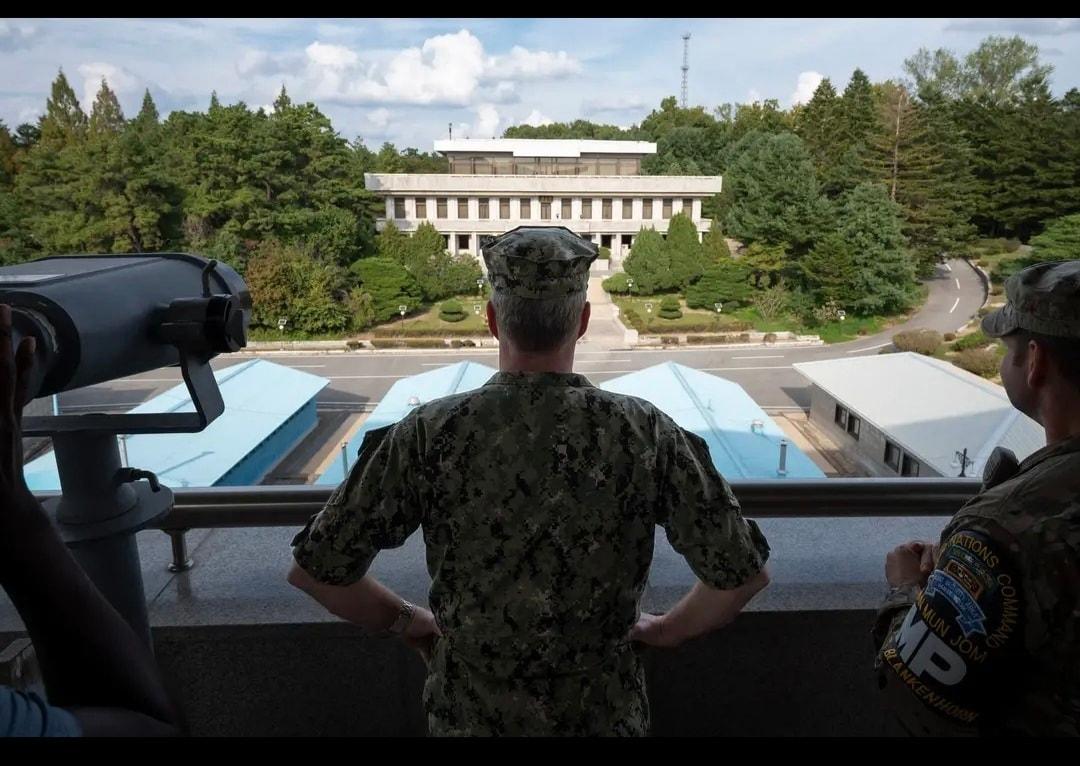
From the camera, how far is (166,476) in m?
1.68

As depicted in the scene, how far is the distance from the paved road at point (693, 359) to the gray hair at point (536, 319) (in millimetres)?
741

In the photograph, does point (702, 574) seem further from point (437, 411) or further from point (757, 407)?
point (757, 407)

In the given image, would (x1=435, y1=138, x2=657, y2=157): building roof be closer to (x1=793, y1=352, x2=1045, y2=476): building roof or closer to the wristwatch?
(x1=793, y1=352, x2=1045, y2=476): building roof

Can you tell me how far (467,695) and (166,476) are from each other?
1075 mm

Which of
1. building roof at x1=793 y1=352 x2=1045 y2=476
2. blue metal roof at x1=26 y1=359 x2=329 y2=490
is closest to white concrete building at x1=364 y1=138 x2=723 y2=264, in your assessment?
blue metal roof at x1=26 y1=359 x2=329 y2=490

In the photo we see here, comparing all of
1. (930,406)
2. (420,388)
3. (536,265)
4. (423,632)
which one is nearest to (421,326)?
(420,388)

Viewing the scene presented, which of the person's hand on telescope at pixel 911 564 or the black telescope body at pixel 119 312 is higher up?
the black telescope body at pixel 119 312

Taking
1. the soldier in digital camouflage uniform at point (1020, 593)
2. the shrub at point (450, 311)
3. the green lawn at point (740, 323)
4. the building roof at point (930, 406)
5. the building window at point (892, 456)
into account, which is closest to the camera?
the soldier in digital camouflage uniform at point (1020, 593)

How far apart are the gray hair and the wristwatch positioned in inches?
15.0

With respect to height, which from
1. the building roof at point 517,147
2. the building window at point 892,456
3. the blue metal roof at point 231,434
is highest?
the building roof at point 517,147

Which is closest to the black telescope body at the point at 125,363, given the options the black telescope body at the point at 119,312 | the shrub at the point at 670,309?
the black telescope body at the point at 119,312

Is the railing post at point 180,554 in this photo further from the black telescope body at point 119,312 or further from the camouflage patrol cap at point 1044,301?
the camouflage patrol cap at point 1044,301

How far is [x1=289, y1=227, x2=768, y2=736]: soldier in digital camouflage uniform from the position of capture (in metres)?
0.89

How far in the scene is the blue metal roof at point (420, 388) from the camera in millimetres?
1867
